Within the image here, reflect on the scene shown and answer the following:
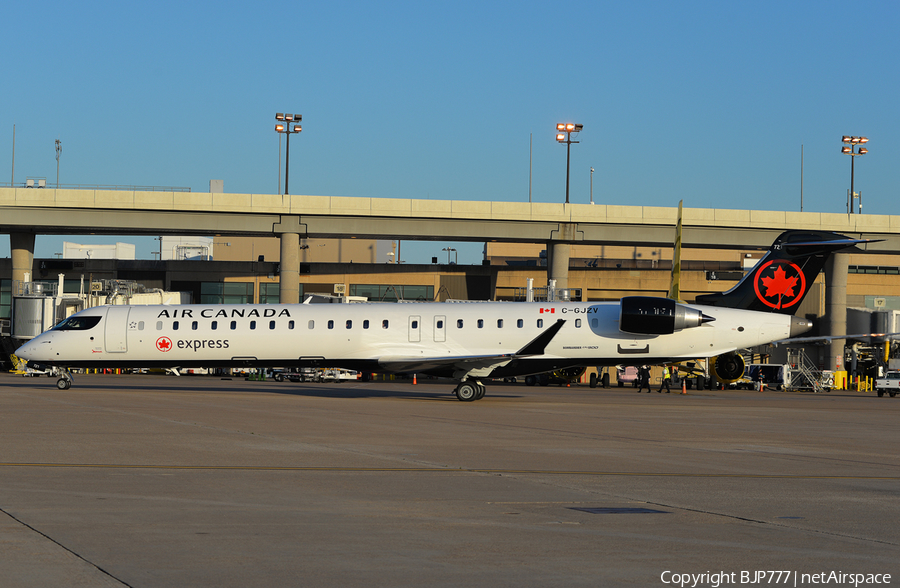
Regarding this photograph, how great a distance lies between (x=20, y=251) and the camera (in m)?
69.6

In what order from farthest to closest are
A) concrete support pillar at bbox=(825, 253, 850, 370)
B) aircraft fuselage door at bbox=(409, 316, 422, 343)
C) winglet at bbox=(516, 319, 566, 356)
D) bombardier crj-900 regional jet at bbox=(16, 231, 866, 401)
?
concrete support pillar at bbox=(825, 253, 850, 370) < aircraft fuselage door at bbox=(409, 316, 422, 343) < bombardier crj-900 regional jet at bbox=(16, 231, 866, 401) < winglet at bbox=(516, 319, 566, 356)

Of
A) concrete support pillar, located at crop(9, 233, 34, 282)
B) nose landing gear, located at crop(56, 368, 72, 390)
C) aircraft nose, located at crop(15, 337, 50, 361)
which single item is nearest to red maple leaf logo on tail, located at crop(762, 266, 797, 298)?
nose landing gear, located at crop(56, 368, 72, 390)

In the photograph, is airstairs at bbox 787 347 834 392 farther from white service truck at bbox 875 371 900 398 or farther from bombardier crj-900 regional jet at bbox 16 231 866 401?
bombardier crj-900 regional jet at bbox 16 231 866 401

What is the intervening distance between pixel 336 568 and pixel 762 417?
72.0ft

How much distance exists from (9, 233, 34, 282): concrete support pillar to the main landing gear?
4813 centimetres

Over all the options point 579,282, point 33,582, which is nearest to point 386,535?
point 33,582

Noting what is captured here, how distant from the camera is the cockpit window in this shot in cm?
3488

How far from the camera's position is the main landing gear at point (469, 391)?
1303 inches

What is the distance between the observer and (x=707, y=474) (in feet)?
45.3

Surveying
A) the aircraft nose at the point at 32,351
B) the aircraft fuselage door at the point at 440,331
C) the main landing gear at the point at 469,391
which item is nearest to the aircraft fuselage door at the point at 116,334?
the aircraft nose at the point at 32,351

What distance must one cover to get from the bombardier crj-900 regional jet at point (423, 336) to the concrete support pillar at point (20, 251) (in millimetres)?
37973

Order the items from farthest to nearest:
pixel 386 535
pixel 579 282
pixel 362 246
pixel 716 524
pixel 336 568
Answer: pixel 362 246 < pixel 579 282 < pixel 716 524 < pixel 386 535 < pixel 336 568

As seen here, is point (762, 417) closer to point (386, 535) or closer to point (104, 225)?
point (386, 535)

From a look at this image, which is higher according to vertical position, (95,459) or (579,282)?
(579,282)
